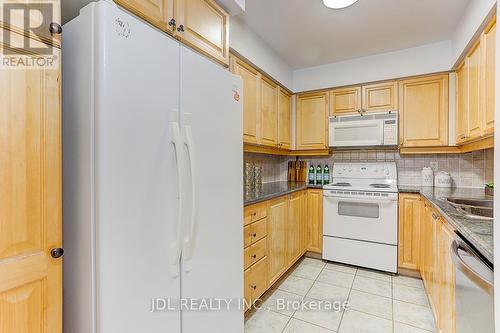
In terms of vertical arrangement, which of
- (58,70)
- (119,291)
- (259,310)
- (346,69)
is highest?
(346,69)

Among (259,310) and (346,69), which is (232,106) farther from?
(346,69)

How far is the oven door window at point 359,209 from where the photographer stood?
2.68m

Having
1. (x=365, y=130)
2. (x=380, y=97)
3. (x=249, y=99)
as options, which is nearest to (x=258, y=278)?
(x=249, y=99)

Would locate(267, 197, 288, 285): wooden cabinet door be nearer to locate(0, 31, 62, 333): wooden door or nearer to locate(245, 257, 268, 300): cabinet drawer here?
locate(245, 257, 268, 300): cabinet drawer

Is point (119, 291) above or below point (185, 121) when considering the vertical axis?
below

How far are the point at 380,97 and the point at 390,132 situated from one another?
429 millimetres

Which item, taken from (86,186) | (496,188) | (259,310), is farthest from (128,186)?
(259,310)

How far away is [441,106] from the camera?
2.64 meters

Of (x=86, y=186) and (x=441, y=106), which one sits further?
(x=441, y=106)

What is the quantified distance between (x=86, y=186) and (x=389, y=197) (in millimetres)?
2644

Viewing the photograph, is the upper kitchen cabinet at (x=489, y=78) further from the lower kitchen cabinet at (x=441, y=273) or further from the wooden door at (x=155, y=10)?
the wooden door at (x=155, y=10)

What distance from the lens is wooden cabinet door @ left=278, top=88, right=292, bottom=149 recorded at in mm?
3010

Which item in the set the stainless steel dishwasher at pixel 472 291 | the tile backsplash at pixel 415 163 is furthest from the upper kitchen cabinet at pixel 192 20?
the stainless steel dishwasher at pixel 472 291

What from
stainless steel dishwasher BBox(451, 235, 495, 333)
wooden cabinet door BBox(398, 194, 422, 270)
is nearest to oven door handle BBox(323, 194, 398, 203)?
wooden cabinet door BBox(398, 194, 422, 270)
